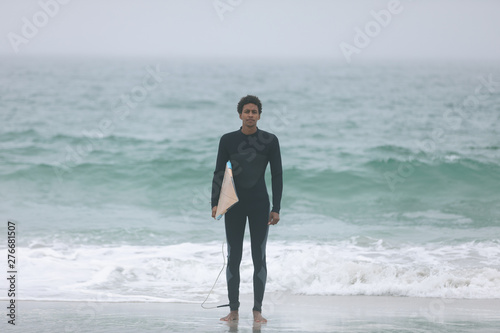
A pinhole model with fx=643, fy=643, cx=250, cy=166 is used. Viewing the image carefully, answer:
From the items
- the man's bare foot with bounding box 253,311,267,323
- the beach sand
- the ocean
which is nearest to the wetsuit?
the man's bare foot with bounding box 253,311,267,323

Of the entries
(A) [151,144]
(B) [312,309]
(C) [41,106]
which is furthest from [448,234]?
(C) [41,106]

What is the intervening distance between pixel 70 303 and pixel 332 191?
857cm

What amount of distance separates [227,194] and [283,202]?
8168mm

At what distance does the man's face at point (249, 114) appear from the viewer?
472 centimetres

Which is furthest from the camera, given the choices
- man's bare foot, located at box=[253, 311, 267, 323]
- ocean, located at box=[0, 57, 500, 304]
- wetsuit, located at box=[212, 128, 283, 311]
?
ocean, located at box=[0, 57, 500, 304]

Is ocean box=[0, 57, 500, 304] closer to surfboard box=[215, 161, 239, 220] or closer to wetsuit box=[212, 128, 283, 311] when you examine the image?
wetsuit box=[212, 128, 283, 311]

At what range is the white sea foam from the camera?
6.66m

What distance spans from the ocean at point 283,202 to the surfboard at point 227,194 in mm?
1885

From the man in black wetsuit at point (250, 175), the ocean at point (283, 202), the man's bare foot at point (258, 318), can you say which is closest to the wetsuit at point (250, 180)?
Result: the man in black wetsuit at point (250, 175)

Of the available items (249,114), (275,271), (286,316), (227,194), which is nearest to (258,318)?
(286,316)

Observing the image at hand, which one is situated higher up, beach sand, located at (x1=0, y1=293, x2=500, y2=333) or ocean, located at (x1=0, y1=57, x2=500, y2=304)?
ocean, located at (x1=0, y1=57, x2=500, y2=304)

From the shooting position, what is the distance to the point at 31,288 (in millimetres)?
6652

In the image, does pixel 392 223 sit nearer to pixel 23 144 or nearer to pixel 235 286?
pixel 235 286

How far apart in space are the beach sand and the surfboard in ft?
2.93
